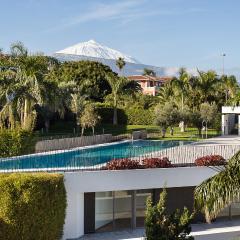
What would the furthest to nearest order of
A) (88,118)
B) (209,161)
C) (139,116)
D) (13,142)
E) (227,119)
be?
1. (139,116)
2. (227,119)
3. (88,118)
4. (13,142)
5. (209,161)

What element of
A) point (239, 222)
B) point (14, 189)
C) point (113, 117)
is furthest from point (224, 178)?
point (113, 117)

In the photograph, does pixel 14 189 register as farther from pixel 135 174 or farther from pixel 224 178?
pixel 224 178

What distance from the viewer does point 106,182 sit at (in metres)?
21.8

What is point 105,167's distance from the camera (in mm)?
22094

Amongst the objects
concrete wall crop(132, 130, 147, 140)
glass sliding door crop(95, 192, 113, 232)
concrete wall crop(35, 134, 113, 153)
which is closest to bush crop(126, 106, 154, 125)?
concrete wall crop(132, 130, 147, 140)

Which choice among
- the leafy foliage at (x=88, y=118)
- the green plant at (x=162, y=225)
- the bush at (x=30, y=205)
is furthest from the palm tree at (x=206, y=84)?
the green plant at (x=162, y=225)

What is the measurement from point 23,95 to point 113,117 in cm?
2318

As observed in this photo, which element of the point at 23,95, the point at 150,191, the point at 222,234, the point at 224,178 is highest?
the point at 23,95

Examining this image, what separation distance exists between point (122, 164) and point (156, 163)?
159 centimetres

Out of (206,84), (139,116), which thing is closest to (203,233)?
(139,116)

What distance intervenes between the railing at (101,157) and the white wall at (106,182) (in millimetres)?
522

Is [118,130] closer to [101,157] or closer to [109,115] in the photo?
[109,115]

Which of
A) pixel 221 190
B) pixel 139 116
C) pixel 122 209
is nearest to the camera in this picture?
pixel 221 190

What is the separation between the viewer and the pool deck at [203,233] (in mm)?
21953
